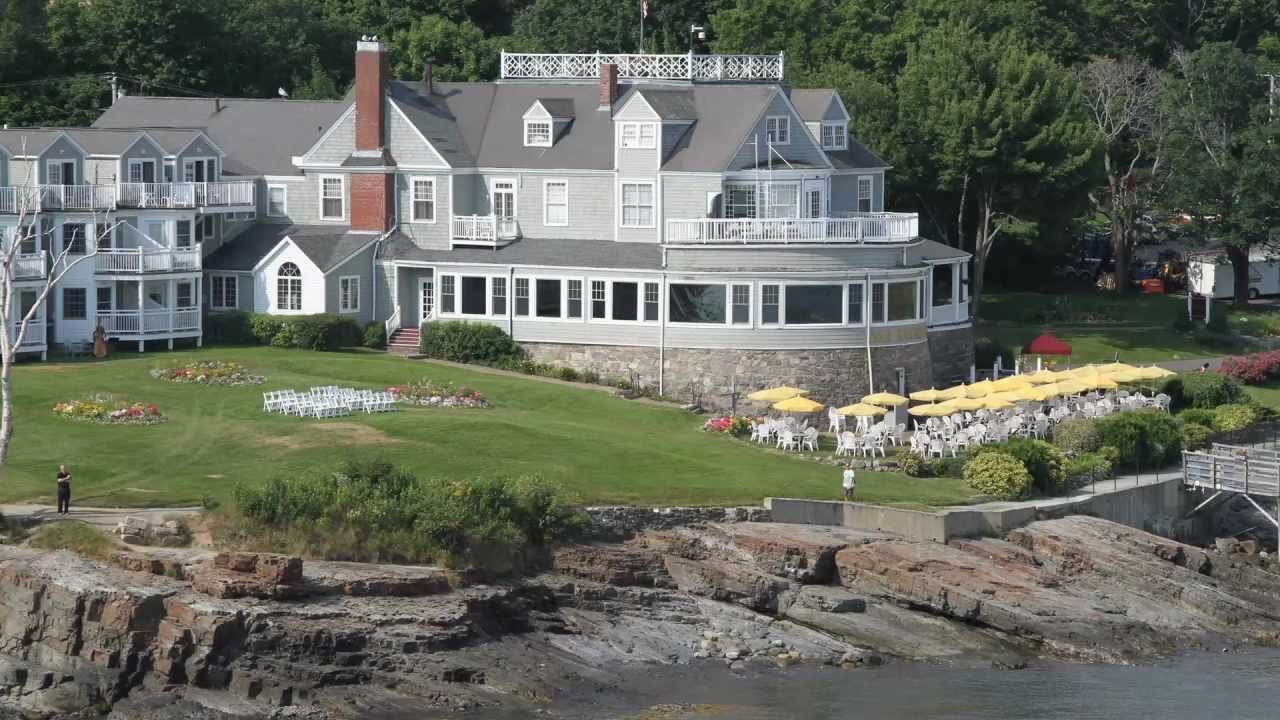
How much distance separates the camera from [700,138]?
70.2 m

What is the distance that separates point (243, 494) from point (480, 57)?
171ft

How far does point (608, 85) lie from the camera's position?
7244 cm

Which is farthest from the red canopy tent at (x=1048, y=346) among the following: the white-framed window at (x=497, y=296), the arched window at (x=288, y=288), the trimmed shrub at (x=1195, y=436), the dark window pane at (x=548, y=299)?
the arched window at (x=288, y=288)

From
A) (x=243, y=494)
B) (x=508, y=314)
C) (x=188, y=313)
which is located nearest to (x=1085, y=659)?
(x=243, y=494)

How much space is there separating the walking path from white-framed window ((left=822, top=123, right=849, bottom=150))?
30062 mm

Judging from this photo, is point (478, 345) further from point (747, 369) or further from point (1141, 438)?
point (1141, 438)

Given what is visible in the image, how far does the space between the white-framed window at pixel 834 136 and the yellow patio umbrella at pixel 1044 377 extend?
1138 centimetres

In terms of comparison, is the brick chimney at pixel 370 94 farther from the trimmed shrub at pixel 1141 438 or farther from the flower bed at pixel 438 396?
the trimmed shrub at pixel 1141 438

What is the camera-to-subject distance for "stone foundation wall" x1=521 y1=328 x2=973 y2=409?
216 ft

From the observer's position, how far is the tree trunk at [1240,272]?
87.9 meters

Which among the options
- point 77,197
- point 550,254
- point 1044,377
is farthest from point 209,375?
point 1044,377

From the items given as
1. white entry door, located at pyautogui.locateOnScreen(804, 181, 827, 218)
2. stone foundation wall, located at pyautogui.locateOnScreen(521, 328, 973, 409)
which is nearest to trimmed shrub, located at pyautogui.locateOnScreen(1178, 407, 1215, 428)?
stone foundation wall, located at pyautogui.locateOnScreen(521, 328, 973, 409)

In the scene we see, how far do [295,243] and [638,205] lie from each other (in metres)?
10.1

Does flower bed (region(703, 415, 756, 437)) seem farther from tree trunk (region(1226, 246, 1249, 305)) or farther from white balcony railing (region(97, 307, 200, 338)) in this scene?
tree trunk (region(1226, 246, 1249, 305))
